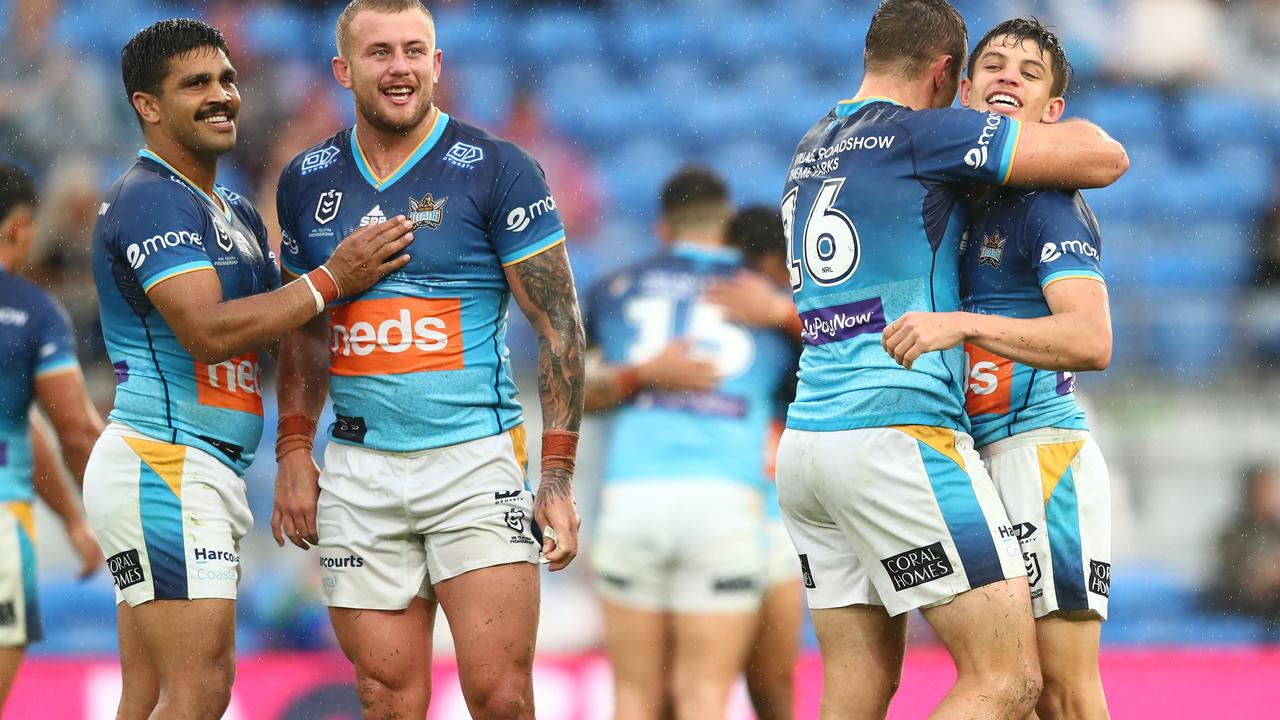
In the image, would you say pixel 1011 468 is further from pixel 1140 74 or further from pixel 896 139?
pixel 1140 74

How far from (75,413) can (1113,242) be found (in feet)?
25.9

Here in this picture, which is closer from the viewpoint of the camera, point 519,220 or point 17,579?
point 519,220

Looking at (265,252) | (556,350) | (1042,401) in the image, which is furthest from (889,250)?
(265,252)

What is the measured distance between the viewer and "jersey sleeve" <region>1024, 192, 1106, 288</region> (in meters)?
3.94

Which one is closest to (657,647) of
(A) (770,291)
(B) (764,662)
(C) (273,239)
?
(B) (764,662)

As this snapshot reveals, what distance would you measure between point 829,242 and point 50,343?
3.34 meters

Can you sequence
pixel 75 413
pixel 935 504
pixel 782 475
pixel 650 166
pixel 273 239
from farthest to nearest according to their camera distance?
pixel 650 166 < pixel 273 239 < pixel 75 413 < pixel 782 475 < pixel 935 504

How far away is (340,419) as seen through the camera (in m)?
4.31

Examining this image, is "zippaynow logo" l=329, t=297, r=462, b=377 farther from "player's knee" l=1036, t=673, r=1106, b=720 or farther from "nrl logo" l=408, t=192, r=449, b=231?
"player's knee" l=1036, t=673, r=1106, b=720

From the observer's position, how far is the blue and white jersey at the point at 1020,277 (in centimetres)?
398

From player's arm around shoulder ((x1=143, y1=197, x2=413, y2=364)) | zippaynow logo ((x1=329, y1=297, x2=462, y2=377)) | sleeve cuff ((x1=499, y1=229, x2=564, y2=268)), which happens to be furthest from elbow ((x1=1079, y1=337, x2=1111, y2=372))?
player's arm around shoulder ((x1=143, y1=197, x2=413, y2=364))

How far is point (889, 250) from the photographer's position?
3900mm

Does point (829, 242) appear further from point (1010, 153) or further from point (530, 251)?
point (530, 251)

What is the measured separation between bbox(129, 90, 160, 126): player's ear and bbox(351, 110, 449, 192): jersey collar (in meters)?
0.64
